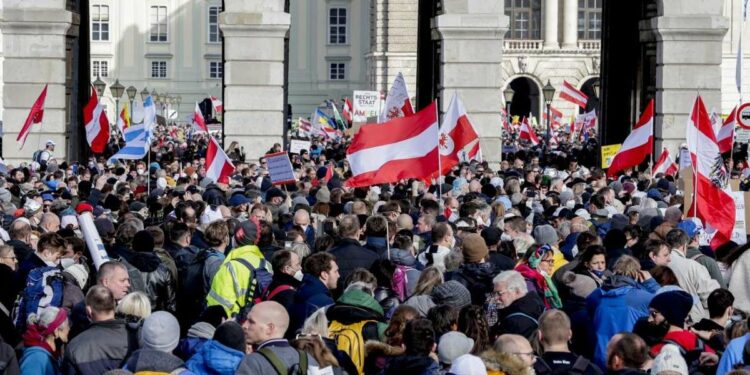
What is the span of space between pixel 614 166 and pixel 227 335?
16.3m

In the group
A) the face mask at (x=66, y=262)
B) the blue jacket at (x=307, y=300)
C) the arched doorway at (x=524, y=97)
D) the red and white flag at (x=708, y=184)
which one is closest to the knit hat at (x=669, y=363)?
the blue jacket at (x=307, y=300)

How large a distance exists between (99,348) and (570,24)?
75207 millimetres

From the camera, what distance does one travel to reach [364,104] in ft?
143

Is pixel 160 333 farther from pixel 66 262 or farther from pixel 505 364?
pixel 66 262

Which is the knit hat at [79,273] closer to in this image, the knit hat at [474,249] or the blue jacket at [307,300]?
the blue jacket at [307,300]

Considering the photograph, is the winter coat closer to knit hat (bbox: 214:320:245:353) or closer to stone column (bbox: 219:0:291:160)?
knit hat (bbox: 214:320:245:353)

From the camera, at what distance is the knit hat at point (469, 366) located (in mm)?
7825

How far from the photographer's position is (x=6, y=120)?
1132 inches


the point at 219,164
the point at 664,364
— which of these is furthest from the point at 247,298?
the point at 219,164

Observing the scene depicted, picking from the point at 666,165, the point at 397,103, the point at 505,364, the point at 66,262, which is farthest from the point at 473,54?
the point at 505,364

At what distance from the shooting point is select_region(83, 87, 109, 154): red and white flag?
2855 centimetres

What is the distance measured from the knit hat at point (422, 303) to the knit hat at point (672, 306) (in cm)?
173

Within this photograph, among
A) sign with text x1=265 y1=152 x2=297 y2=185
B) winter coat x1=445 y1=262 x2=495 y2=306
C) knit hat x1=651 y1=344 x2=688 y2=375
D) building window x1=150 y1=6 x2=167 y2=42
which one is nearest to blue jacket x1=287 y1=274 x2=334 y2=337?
winter coat x1=445 y1=262 x2=495 y2=306

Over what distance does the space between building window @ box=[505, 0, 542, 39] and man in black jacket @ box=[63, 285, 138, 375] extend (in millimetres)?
75457
